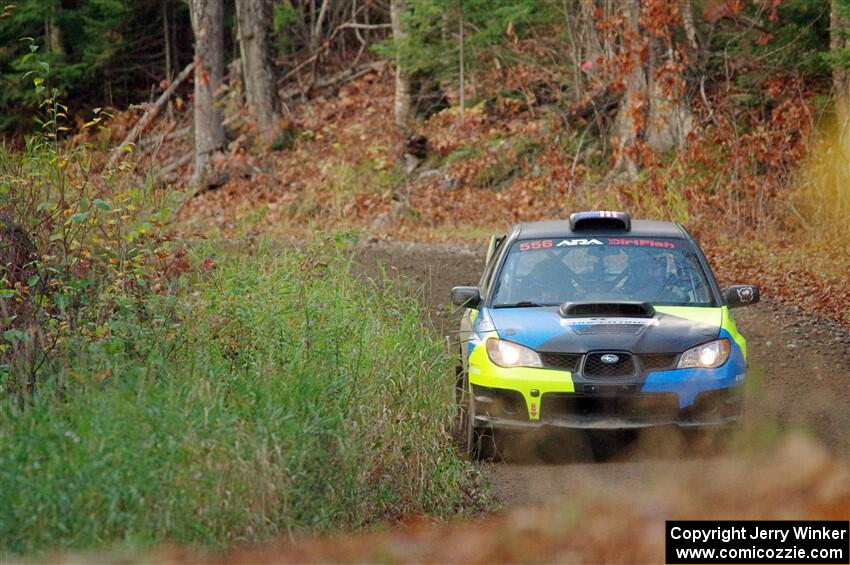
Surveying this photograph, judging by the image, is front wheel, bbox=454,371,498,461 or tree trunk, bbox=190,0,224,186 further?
tree trunk, bbox=190,0,224,186

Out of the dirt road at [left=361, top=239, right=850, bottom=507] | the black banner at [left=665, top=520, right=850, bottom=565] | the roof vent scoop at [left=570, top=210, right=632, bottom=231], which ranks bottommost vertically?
the dirt road at [left=361, top=239, right=850, bottom=507]

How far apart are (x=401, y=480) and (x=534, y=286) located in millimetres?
2583

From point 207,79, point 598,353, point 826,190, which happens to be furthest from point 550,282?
point 207,79

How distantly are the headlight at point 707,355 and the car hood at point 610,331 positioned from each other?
0.04 m

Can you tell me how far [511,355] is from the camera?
9086 mm

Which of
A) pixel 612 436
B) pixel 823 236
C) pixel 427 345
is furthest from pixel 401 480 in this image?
pixel 823 236

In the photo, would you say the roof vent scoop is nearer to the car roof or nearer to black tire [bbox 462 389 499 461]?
the car roof

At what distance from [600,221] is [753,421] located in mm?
1994

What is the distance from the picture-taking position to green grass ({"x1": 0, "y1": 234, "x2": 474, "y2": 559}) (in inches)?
254

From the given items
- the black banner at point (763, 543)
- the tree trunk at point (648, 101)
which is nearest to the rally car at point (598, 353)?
the black banner at point (763, 543)

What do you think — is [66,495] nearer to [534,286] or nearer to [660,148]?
[534,286]

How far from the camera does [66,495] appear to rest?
641 cm

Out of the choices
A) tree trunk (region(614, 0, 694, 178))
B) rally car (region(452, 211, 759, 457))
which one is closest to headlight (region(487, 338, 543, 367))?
rally car (region(452, 211, 759, 457))

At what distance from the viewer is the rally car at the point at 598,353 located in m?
8.86
